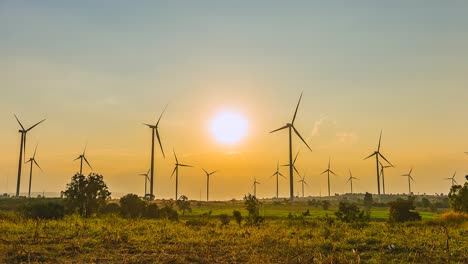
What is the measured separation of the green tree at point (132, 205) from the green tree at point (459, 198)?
1501 inches

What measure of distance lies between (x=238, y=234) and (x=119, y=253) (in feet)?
28.4

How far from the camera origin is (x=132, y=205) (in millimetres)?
53812

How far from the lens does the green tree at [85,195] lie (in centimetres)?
4855

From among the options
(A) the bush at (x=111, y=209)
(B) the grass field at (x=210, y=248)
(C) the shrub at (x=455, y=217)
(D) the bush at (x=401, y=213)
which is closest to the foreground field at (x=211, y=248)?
(B) the grass field at (x=210, y=248)

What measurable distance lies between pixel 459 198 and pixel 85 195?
4414 cm

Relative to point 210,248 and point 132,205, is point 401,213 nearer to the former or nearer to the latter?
point 132,205

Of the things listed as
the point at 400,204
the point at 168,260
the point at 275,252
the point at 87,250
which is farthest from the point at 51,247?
the point at 400,204

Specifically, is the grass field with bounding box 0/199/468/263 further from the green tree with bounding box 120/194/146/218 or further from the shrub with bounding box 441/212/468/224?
the shrub with bounding box 441/212/468/224

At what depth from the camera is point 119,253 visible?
56.1ft

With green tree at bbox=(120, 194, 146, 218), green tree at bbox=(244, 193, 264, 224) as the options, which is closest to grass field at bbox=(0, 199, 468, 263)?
green tree at bbox=(244, 193, 264, 224)

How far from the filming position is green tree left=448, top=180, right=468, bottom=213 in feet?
177

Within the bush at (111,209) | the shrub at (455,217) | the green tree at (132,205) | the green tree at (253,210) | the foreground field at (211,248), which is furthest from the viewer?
the bush at (111,209)

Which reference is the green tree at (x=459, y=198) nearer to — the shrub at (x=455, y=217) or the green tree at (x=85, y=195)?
the shrub at (x=455, y=217)

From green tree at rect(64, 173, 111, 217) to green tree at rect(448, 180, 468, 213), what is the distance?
138 feet
